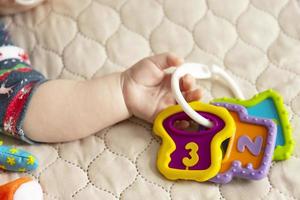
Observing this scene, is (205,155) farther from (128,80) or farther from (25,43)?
(25,43)

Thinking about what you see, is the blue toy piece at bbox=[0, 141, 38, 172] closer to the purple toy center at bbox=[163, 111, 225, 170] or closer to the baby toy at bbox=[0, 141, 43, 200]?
the baby toy at bbox=[0, 141, 43, 200]

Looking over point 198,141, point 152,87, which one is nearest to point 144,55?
point 152,87

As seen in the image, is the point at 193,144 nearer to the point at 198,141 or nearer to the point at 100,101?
the point at 198,141

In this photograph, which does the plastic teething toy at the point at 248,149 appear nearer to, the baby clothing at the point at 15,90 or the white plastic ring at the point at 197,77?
the white plastic ring at the point at 197,77

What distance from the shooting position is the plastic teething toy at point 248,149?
69cm

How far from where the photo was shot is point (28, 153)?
2.45ft

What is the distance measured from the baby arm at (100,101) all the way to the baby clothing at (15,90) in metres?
0.01

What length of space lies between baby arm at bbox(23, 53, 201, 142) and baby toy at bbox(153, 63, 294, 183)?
0.03 metres

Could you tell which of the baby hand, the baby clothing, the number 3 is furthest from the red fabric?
the number 3

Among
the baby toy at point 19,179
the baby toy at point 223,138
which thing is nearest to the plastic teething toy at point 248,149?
the baby toy at point 223,138

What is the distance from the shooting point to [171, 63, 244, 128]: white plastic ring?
73cm

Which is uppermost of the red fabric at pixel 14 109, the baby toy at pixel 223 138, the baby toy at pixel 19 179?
the baby toy at pixel 223 138

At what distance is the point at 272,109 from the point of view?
766mm

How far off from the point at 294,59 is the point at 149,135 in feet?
0.88
